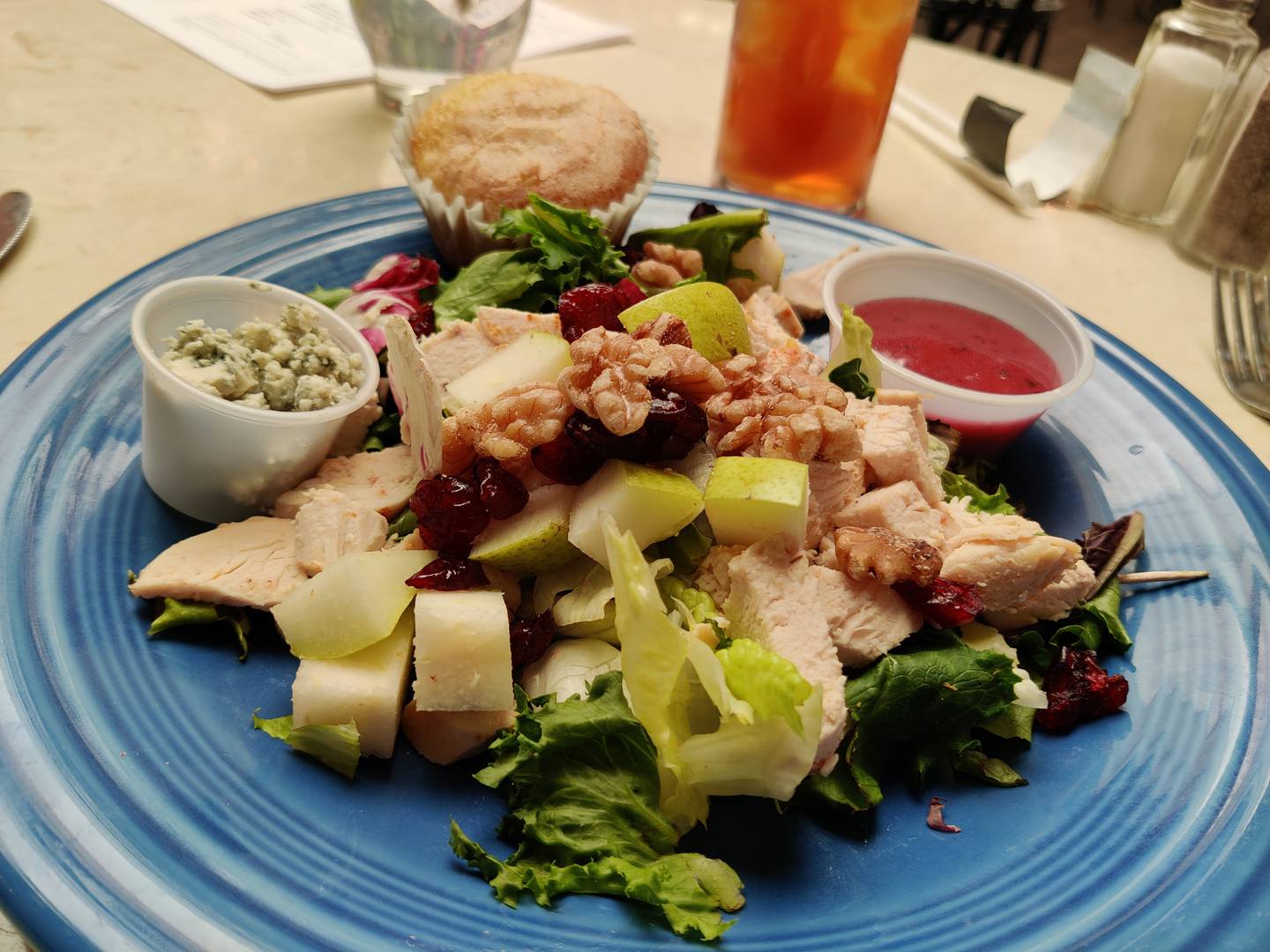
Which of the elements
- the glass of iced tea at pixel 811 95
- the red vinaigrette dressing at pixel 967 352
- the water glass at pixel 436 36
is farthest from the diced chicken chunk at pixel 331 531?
the water glass at pixel 436 36

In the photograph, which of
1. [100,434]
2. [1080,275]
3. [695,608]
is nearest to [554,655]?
[695,608]

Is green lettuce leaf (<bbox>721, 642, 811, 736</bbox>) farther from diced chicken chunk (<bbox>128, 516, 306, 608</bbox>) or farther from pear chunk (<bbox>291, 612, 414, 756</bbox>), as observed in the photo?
diced chicken chunk (<bbox>128, 516, 306, 608</bbox>)

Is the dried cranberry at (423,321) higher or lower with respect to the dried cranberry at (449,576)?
lower

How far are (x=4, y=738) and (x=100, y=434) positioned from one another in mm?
773

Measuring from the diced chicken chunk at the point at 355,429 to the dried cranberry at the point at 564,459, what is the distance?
21.4 inches

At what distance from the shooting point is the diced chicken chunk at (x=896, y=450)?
6.43 feet

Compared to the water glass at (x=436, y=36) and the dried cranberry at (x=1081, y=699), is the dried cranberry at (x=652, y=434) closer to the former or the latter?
the dried cranberry at (x=1081, y=699)

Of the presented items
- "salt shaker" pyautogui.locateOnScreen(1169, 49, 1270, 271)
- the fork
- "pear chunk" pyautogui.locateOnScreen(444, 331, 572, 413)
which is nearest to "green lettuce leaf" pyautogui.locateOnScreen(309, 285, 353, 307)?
"pear chunk" pyautogui.locateOnScreen(444, 331, 572, 413)

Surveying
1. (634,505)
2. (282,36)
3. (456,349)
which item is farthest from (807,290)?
(282,36)

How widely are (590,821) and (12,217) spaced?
Result: 103 inches

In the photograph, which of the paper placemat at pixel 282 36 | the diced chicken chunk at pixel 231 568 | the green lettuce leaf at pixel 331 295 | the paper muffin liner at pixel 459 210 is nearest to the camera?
the diced chicken chunk at pixel 231 568

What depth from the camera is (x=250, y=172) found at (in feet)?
11.3

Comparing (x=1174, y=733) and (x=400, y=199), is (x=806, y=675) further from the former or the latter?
(x=400, y=199)

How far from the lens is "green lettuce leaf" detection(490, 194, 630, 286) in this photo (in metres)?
2.48
